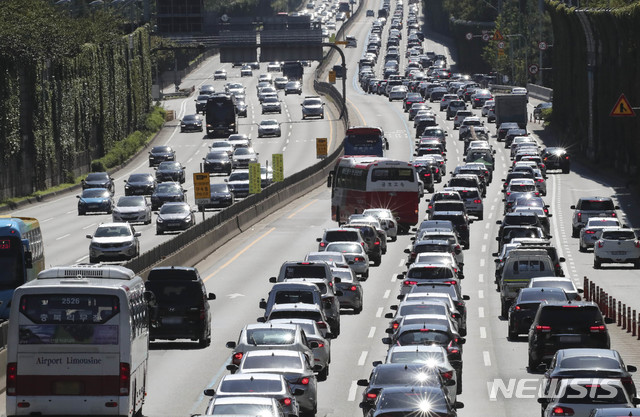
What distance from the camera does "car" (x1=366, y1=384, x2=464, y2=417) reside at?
22000mm

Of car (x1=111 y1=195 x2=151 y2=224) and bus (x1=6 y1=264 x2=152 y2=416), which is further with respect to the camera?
car (x1=111 y1=195 x2=151 y2=224)

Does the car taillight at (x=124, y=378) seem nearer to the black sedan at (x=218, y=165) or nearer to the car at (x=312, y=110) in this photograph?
the black sedan at (x=218, y=165)

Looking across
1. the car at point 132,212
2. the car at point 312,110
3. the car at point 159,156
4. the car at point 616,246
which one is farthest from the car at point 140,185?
the car at point 312,110

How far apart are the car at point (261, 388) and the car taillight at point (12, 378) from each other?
3.11 metres

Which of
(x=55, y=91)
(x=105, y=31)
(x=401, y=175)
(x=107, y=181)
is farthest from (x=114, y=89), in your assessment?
(x=401, y=175)

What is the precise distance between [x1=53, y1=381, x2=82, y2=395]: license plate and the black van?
11.1 m

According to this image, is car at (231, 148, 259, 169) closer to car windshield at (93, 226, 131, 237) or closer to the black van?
car windshield at (93, 226, 131, 237)

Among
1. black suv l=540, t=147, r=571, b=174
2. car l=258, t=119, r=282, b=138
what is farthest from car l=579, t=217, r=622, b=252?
car l=258, t=119, r=282, b=138

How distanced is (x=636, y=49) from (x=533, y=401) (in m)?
59.7

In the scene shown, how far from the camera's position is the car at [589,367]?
80.4ft

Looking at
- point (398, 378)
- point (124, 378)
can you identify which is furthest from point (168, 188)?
point (398, 378)

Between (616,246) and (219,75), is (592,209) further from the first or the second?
(219,75)

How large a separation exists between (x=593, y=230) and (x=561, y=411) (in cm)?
3812

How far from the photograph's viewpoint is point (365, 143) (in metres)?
93.4
